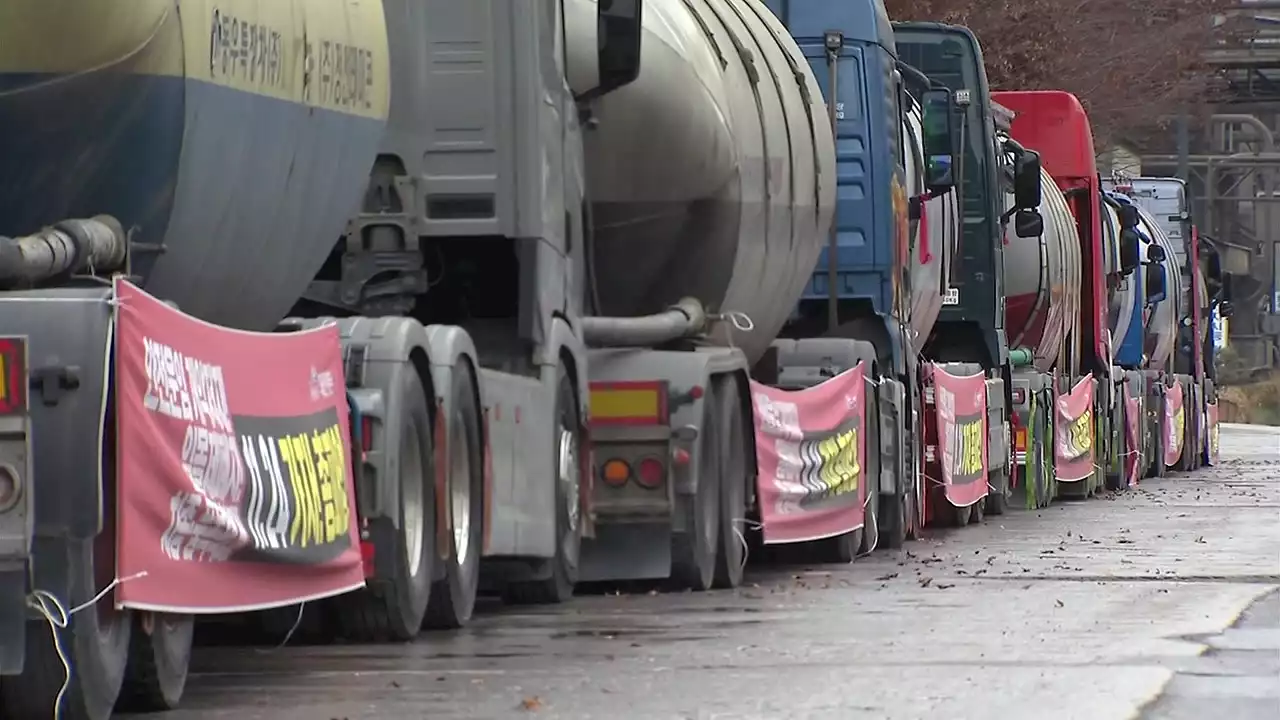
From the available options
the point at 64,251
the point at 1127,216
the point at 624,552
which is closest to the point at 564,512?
the point at 624,552

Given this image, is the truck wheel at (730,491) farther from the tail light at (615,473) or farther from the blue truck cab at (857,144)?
the blue truck cab at (857,144)

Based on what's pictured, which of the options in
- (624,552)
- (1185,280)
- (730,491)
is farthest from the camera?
(1185,280)

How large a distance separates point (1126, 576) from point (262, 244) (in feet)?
22.7

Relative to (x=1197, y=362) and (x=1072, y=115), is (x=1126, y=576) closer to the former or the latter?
(x=1072, y=115)

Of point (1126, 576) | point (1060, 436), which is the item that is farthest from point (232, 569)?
point (1060, 436)

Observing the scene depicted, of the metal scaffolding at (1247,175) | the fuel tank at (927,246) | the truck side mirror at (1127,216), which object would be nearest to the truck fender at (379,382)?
the fuel tank at (927,246)

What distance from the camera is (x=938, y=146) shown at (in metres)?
21.2

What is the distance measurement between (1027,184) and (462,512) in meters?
13.4

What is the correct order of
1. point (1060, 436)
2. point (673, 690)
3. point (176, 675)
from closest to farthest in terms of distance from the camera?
1. point (176, 675)
2. point (673, 690)
3. point (1060, 436)

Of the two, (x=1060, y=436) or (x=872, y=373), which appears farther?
(x=1060, y=436)

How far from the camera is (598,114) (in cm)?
1412

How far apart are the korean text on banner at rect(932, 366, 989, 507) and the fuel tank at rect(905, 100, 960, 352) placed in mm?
466

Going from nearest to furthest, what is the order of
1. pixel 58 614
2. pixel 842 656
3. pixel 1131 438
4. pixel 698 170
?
pixel 58 614 < pixel 842 656 < pixel 698 170 < pixel 1131 438

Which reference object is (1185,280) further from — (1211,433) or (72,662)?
(72,662)
